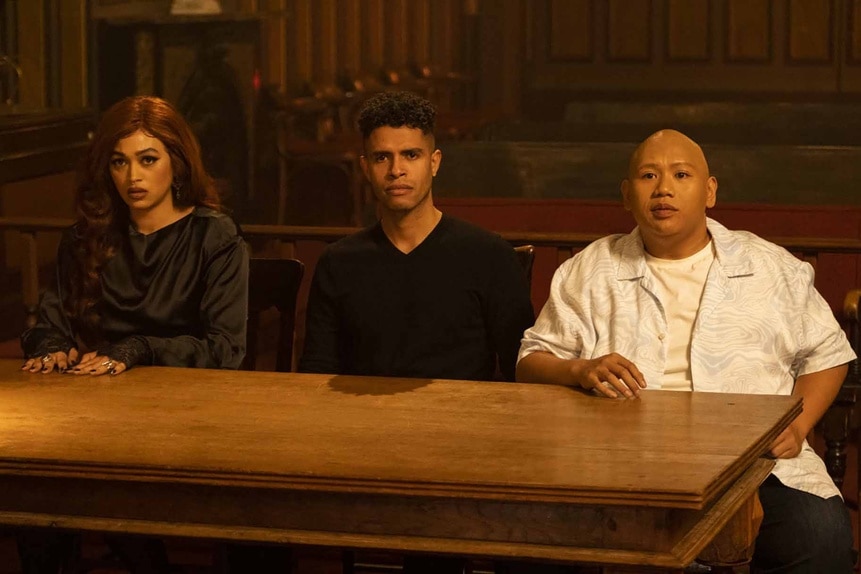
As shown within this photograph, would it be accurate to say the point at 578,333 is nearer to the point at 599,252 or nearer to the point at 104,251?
the point at 599,252

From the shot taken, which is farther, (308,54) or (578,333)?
(308,54)

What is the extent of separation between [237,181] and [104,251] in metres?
5.34

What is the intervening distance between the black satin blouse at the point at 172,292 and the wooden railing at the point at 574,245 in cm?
98

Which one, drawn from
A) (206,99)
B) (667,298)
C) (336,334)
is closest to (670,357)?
(667,298)

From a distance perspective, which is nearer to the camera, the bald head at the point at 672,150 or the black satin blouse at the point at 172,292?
the bald head at the point at 672,150

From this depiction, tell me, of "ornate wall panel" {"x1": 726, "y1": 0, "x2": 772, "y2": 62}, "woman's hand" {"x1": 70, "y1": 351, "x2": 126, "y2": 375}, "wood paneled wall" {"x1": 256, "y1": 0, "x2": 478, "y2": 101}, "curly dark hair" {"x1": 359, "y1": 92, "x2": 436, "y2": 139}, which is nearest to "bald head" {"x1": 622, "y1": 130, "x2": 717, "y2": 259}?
"curly dark hair" {"x1": 359, "y1": 92, "x2": 436, "y2": 139}

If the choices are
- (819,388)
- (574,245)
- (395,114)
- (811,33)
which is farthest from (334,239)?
(811,33)

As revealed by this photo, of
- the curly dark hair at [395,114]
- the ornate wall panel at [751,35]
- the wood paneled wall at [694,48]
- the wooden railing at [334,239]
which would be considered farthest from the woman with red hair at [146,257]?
the ornate wall panel at [751,35]

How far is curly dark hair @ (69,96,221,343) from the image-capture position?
10.6 feet

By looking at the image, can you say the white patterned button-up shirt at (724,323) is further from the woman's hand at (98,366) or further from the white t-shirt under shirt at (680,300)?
the woman's hand at (98,366)

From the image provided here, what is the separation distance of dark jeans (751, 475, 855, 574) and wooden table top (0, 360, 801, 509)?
0.29 meters

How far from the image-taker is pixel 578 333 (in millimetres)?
3059

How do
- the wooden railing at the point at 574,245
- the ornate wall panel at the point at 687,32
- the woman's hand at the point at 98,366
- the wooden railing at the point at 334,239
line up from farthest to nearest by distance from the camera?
the ornate wall panel at the point at 687,32 < the wooden railing at the point at 334,239 < the wooden railing at the point at 574,245 < the woman's hand at the point at 98,366

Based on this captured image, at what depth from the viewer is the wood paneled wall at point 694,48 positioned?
34.9 ft
